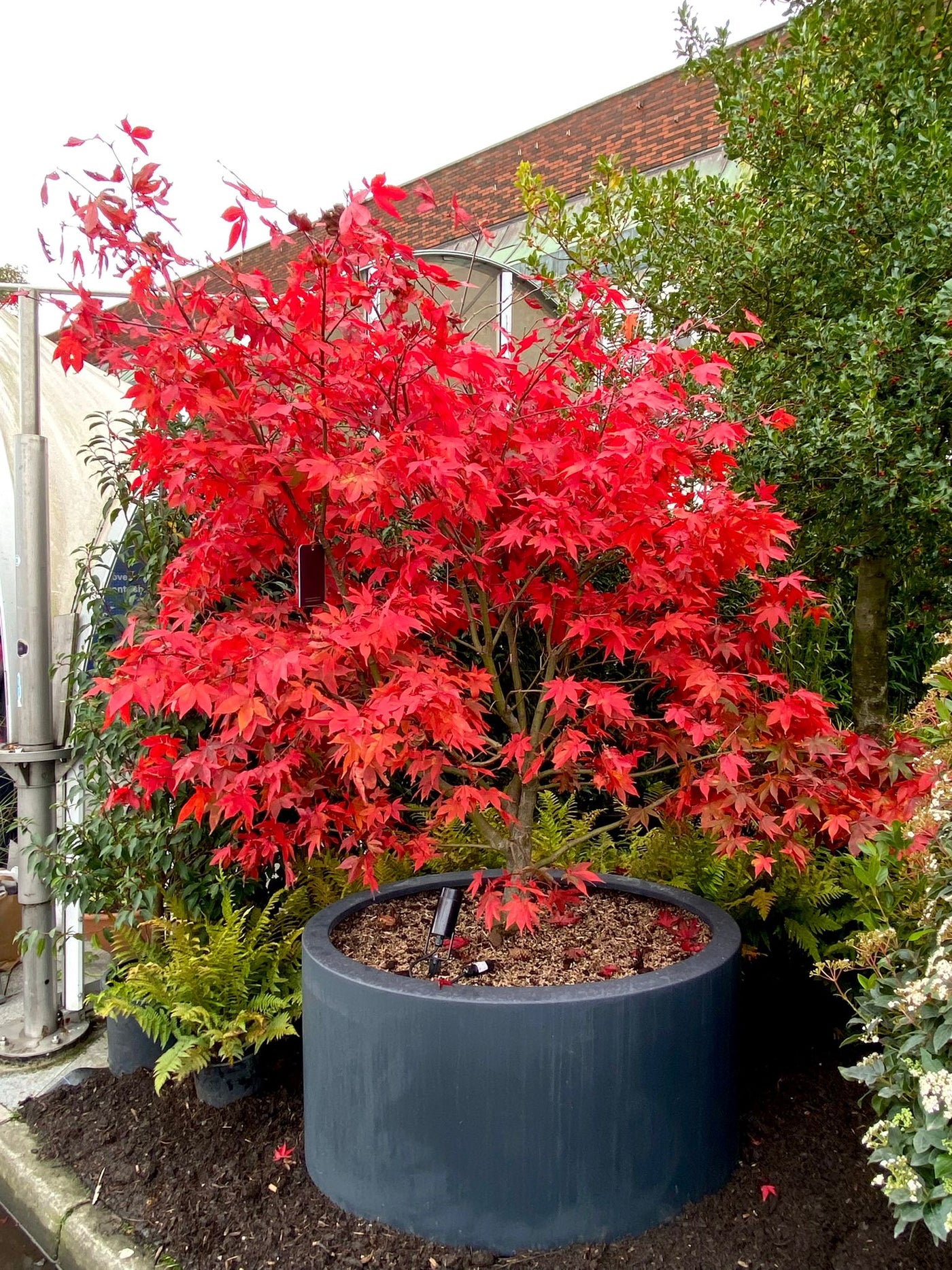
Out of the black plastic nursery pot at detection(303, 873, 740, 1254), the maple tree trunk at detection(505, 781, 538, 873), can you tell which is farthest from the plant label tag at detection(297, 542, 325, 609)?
the black plastic nursery pot at detection(303, 873, 740, 1254)

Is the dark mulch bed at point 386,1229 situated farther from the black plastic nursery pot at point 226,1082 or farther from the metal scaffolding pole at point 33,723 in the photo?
the metal scaffolding pole at point 33,723

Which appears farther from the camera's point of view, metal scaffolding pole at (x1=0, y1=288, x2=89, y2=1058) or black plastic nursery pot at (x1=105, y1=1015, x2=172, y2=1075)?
metal scaffolding pole at (x1=0, y1=288, x2=89, y2=1058)

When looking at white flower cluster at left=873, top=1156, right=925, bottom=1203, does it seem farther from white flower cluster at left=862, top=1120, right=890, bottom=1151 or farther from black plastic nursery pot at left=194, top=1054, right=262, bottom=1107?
black plastic nursery pot at left=194, top=1054, right=262, bottom=1107

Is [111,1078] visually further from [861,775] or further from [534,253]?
[534,253]

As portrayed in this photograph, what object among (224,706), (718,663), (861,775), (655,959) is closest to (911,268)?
(718,663)

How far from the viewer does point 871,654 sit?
426 centimetres

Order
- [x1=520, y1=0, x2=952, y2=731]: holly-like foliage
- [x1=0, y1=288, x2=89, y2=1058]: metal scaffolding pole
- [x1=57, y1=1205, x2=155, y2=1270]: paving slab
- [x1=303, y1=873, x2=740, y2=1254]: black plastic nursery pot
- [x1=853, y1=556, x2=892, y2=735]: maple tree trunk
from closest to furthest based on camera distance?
[x1=303, y1=873, x2=740, y2=1254]: black plastic nursery pot → [x1=57, y1=1205, x2=155, y2=1270]: paving slab → [x1=520, y1=0, x2=952, y2=731]: holly-like foliage → [x1=0, y1=288, x2=89, y2=1058]: metal scaffolding pole → [x1=853, y1=556, x2=892, y2=735]: maple tree trunk

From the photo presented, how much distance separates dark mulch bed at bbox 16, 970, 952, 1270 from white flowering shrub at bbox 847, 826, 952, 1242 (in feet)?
2.27

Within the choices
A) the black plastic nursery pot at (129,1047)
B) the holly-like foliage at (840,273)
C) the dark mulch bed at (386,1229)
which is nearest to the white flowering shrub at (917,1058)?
the dark mulch bed at (386,1229)

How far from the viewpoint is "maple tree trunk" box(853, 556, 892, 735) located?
14.0ft

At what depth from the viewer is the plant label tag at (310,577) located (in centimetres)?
282

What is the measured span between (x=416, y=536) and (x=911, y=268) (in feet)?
6.60

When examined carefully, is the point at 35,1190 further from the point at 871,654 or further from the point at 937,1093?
the point at 871,654

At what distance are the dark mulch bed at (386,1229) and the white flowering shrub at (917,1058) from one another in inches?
27.3
